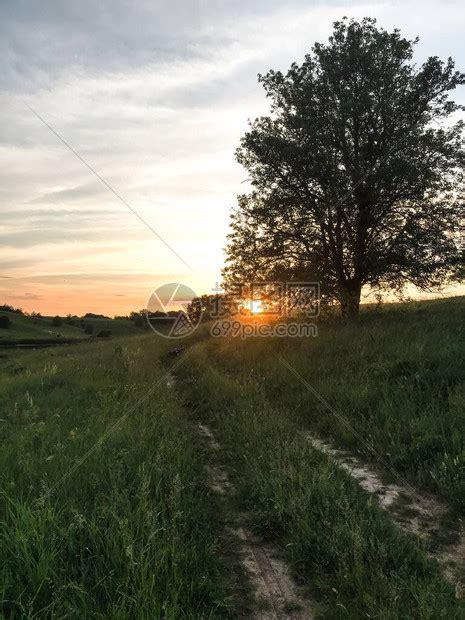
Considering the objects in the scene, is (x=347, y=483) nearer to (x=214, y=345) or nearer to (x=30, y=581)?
(x=30, y=581)

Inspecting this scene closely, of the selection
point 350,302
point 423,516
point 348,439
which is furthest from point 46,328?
point 423,516

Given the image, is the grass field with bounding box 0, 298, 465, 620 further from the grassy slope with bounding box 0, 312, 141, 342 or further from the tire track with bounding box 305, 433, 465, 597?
the grassy slope with bounding box 0, 312, 141, 342

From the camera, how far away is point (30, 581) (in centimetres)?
343

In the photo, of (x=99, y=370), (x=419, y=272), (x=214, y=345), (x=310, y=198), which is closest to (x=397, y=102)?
(x=310, y=198)

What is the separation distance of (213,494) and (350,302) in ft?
46.4

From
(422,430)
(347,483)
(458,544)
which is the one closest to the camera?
(458,544)

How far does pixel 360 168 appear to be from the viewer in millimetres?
16641

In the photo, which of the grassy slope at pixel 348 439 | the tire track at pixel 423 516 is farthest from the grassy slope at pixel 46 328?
the tire track at pixel 423 516

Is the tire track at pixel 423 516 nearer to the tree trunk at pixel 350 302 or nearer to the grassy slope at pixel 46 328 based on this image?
the tree trunk at pixel 350 302

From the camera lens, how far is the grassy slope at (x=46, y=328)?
81.1 metres

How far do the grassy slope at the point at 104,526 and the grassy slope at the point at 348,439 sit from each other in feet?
3.21

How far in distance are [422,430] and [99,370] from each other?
36.3 feet

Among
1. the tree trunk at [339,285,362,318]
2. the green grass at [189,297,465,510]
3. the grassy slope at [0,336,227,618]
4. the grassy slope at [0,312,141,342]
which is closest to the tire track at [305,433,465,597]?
the green grass at [189,297,465,510]

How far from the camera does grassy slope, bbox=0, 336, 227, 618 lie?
3.38 metres
